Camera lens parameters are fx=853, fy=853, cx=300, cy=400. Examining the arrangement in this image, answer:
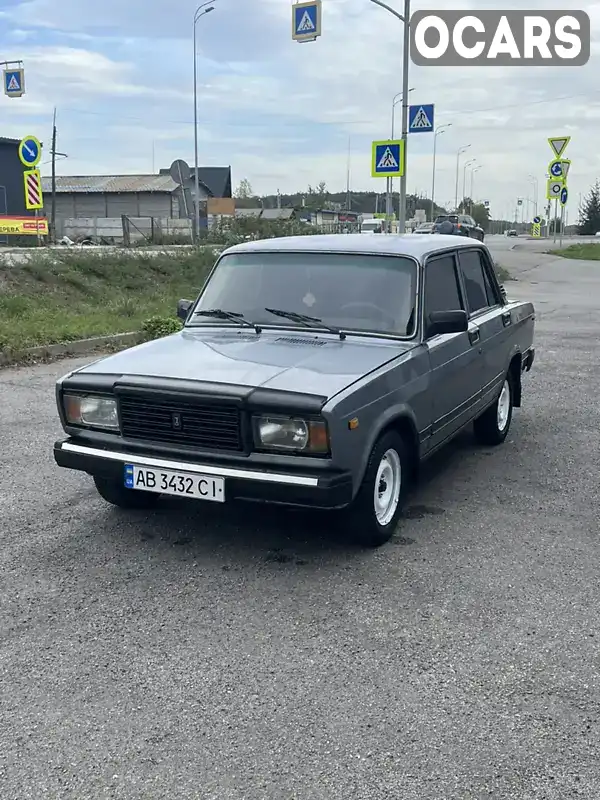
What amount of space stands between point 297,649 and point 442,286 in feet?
9.75

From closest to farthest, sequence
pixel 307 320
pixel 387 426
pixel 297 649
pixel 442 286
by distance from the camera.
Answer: pixel 297 649, pixel 387 426, pixel 307 320, pixel 442 286

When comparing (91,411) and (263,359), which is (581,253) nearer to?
(263,359)

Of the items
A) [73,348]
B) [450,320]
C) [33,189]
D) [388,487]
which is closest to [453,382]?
[450,320]

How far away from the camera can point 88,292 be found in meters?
15.3

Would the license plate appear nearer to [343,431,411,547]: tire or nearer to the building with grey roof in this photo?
[343,431,411,547]: tire

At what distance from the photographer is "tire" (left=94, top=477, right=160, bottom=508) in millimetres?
5066

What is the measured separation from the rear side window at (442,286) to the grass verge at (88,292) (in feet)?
20.7

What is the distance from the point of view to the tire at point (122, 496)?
199 inches

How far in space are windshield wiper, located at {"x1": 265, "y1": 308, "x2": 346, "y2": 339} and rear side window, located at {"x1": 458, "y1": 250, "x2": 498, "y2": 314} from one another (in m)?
1.53

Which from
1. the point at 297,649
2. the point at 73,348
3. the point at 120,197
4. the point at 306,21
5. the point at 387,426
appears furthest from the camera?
the point at 120,197

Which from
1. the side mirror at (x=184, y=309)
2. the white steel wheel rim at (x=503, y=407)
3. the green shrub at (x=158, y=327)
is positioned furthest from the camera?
the green shrub at (x=158, y=327)

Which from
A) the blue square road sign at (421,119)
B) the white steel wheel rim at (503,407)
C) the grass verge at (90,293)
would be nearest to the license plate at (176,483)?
the white steel wheel rim at (503,407)

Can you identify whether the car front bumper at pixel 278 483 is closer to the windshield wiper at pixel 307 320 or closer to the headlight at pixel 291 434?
the headlight at pixel 291 434

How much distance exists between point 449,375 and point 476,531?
1041 millimetres
